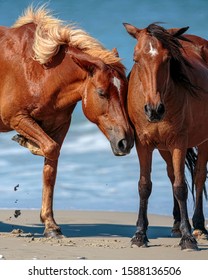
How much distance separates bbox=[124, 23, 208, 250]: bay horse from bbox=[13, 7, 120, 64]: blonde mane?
1.02 m

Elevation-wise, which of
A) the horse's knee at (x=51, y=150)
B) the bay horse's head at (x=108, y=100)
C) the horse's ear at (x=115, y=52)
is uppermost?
the horse's ear at (x=115, y=52)

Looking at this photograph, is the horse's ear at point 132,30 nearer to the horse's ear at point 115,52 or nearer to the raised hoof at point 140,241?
the horse's ear at point 115,52

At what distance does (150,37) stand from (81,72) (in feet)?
5.72

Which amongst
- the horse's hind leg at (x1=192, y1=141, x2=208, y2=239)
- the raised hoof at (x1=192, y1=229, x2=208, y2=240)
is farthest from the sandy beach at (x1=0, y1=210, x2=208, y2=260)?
the horse's hind leg at (x1=192, y1=141, x2=208, y2=239)

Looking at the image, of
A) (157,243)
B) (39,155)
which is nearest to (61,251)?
(157,243)

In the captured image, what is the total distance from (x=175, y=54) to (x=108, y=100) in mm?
1209

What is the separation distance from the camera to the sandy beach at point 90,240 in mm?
5945

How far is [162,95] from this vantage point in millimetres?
6234

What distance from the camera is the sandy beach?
5945mm

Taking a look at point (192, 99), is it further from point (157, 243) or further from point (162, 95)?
point (157, 243)

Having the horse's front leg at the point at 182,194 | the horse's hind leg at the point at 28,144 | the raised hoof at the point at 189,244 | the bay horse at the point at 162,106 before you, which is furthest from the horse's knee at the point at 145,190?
the horse's hind leg at the point at 28,144

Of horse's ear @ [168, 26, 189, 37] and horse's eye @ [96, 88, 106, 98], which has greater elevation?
horse's ear @ [168, 26, 189, 37]

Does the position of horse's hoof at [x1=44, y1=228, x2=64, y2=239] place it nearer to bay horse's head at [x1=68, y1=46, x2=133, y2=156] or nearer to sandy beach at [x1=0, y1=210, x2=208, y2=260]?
sandy beach at [x1=0, y1=210, x2=208, y2=260]

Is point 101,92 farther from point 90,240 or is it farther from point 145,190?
point 90,240
